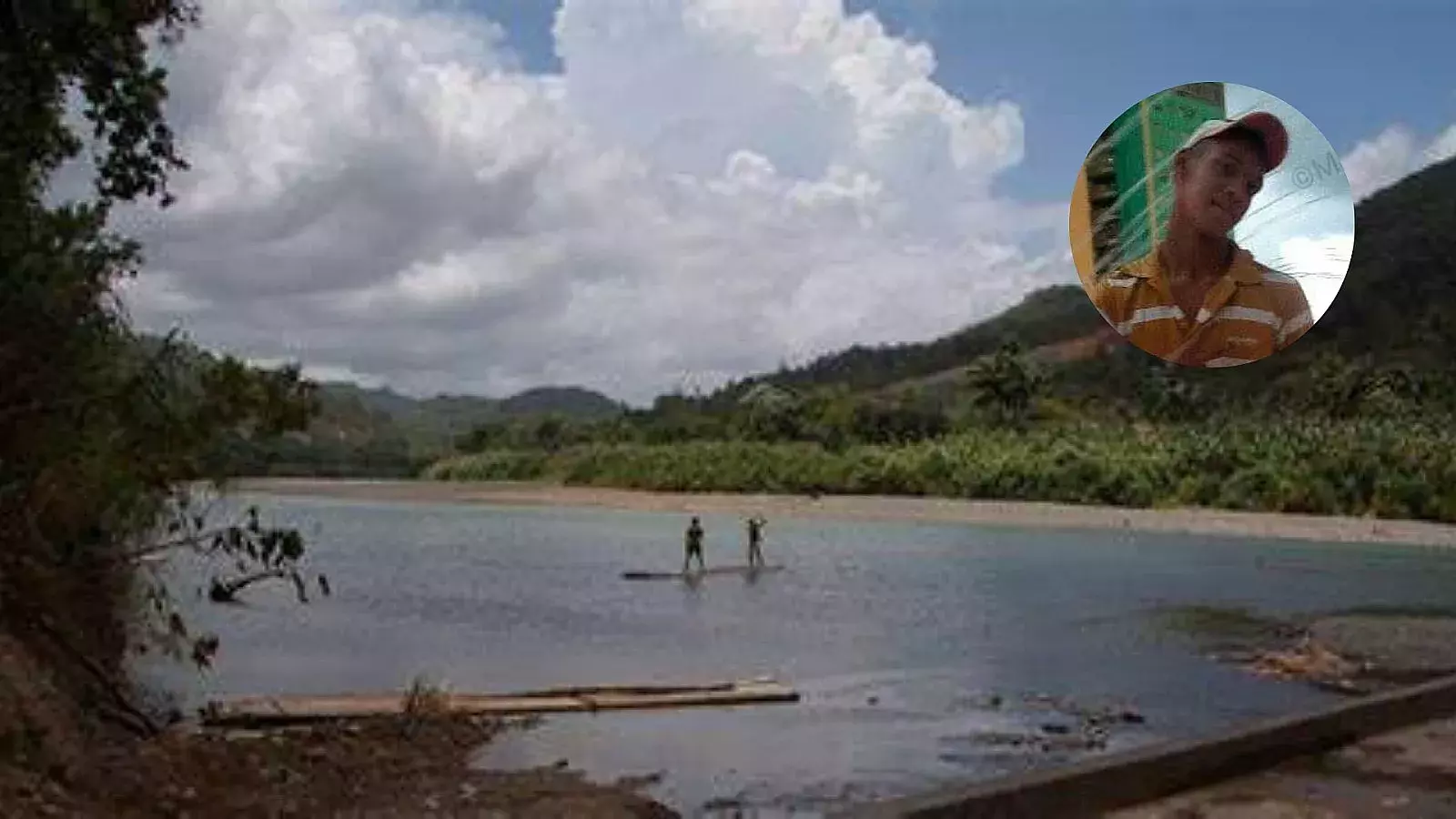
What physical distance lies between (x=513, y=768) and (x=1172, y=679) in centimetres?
1091

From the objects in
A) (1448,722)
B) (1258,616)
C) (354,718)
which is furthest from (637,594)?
(1448,722)

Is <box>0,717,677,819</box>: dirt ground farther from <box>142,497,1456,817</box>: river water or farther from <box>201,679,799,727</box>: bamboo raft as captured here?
<box>142,497,1456,817</box>: river water

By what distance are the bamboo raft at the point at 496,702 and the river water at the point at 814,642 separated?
8.5 inches

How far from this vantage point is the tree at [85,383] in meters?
9.92

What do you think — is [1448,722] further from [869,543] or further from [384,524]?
[384,524]

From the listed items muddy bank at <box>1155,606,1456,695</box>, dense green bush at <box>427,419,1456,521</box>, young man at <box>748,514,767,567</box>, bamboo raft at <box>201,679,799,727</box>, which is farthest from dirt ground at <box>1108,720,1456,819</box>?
dense green bush at <box>427,419,1456,521</box>

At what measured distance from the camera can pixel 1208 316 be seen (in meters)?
9.27

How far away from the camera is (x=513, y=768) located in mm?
13406

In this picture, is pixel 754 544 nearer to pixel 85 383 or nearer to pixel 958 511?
pixel 958 511

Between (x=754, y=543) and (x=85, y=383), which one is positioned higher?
(x=85, y=383)

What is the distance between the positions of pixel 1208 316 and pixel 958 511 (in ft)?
188

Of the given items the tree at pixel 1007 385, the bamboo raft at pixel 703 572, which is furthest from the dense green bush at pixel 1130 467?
the bamboo raft at pixel 703 572

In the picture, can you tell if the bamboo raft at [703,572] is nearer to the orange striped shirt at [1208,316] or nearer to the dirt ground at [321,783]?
the dirt ground at [321,783]

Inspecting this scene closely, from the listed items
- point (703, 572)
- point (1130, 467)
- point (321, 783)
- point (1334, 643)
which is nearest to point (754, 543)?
point (703, 572)
